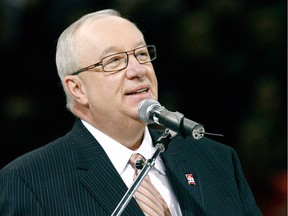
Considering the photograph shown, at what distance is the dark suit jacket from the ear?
101 mm

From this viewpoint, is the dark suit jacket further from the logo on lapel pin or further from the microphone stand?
the microphone stand

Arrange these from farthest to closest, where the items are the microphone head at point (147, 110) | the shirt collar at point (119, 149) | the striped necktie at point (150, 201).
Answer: the shirt collar at point (119, 149) < the striped necktie at point (150, 201) < the microphone head at point (147, 110)

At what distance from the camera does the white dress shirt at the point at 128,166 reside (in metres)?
2.50

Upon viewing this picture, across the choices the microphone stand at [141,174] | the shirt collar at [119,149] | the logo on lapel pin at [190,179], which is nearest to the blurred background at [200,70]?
the shirt collar at [119,149]

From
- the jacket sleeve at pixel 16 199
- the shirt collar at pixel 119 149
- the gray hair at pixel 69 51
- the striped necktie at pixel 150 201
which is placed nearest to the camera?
the jacket sleeve at pixel 16 199

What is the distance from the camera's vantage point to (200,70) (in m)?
4.14

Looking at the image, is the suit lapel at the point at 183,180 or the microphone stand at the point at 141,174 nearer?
the microphone stand at the point at 141,174

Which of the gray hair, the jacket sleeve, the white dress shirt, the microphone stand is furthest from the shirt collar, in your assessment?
the microphone stand

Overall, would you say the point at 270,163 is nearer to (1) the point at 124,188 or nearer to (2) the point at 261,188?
(2) the point at 261,188

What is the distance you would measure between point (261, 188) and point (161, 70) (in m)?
0.94

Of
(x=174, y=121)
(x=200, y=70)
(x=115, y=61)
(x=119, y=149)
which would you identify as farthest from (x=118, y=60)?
(x=200, y=70)

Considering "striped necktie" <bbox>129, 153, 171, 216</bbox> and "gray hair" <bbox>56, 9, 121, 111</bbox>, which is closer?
"striped necktie" <bbox>129, 153, 171, 216</bbox>

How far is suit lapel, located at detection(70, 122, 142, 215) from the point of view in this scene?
2.35m

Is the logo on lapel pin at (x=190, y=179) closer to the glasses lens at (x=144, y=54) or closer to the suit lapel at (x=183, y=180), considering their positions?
the suit lapel at (x=183, y=180)
